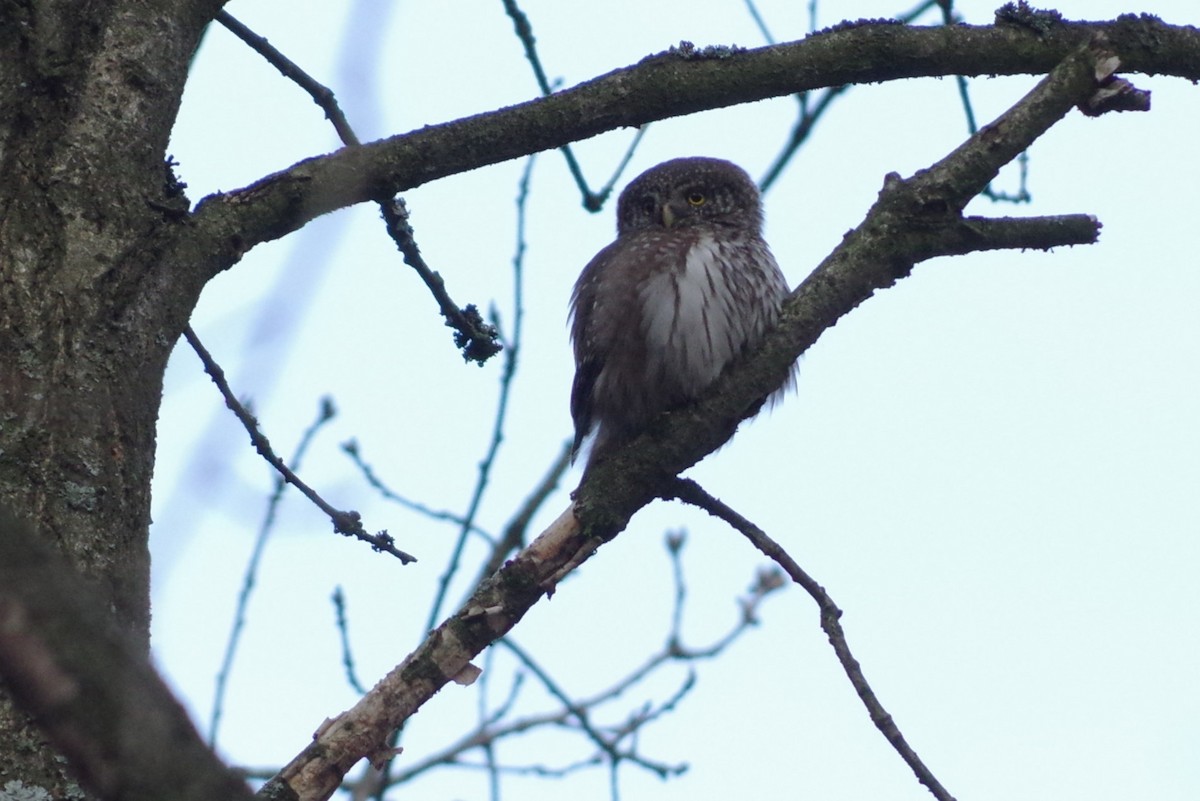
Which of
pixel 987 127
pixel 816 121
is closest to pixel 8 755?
pixel 987 127

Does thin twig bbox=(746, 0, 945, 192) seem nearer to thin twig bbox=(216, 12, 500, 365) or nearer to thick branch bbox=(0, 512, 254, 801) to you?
thin twig bbox=(216, 12, 500, 365)

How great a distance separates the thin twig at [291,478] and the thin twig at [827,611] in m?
0.69

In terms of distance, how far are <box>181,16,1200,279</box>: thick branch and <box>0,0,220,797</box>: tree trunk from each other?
15 cm

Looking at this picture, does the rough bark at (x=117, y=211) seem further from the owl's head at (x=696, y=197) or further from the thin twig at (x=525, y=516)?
the owl's head at (x=696, y=197)

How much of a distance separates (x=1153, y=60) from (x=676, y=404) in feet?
6.41

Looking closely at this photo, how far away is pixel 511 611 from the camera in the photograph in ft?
9.65

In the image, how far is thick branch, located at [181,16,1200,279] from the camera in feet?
9.26

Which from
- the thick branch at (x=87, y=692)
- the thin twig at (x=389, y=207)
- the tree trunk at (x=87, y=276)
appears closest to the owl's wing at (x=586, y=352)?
the thin twig at (x=389, y=207)

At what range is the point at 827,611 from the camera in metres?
Result: 3.15

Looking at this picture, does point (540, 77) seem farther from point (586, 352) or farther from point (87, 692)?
point (87, 692)

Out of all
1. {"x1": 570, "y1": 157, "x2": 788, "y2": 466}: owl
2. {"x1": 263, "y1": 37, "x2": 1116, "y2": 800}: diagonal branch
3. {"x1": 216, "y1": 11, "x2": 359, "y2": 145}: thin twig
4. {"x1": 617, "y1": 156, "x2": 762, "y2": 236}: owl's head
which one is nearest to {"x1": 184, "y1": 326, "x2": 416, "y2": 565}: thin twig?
{"x1": 263, "y1": 37, "x2": 1116, "y2": 800}: diagonal branch

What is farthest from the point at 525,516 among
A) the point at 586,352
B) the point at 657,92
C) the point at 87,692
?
the point at 87,692

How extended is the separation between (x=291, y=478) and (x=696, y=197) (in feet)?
11.3

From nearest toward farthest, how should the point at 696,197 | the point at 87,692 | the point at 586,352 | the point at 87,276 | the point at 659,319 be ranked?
the point at 87,692 → the point at 87,276 → the point at 659,319 → the point at 586,352 → the point at 696,197
